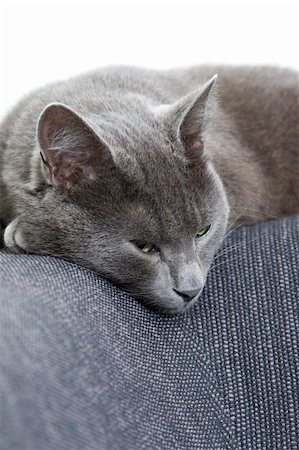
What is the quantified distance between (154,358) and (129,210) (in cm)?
27

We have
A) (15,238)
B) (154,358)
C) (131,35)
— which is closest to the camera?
(154,358)

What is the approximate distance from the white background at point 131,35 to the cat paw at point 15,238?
681 millimetres

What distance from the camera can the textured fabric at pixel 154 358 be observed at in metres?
0.88

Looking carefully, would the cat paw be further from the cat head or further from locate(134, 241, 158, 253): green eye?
locate(134, 241, 158, 253): green eye

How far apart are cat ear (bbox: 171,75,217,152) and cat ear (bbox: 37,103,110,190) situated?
0.18 m

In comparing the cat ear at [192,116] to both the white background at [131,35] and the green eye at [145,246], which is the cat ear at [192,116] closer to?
the green eye at [145,246]

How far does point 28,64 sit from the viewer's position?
196 cm

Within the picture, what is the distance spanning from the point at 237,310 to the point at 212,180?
27 cm

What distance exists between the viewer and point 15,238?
1272 millimetres

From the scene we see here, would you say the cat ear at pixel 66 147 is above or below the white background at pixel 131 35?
above

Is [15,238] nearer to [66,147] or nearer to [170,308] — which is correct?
[66,147]

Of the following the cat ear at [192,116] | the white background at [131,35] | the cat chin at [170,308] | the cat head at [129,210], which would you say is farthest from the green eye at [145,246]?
the white background at [131,35]

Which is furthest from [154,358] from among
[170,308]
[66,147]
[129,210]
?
[66,147]

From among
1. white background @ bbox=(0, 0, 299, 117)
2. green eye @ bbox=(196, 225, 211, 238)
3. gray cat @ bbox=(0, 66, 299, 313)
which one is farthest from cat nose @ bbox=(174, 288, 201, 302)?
white background @ bbox=(0, 0, 299, 117)
